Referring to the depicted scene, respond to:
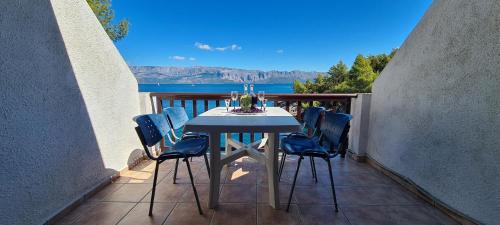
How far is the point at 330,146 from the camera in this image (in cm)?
187

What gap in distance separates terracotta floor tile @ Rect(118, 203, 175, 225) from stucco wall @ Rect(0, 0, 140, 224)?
0.55 m

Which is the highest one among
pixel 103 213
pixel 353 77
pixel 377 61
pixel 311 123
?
pixel 377 61

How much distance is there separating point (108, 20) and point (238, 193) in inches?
257

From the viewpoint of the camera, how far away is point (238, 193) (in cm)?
200

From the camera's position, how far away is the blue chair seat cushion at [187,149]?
1.63 meters

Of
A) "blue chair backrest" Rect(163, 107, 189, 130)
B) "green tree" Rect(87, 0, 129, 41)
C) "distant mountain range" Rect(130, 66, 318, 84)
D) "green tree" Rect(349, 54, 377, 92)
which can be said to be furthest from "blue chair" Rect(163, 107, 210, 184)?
"distant mountain range" Rect(130, 66, 318, 84)

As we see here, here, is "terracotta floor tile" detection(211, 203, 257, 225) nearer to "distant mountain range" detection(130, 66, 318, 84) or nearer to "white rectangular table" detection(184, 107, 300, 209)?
"white rectangular table" detection(184, 107, 300, 209)

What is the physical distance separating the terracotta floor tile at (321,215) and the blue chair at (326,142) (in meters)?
0.07

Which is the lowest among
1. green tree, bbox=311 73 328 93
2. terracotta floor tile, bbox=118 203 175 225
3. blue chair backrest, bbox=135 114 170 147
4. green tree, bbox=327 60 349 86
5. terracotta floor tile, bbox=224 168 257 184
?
terracotta floor tile, bbox=118 203 175 225

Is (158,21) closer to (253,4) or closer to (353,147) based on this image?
(253,4)

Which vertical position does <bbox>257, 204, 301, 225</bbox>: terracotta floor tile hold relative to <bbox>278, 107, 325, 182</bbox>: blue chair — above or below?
below

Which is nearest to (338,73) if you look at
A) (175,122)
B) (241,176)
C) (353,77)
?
(353,77)

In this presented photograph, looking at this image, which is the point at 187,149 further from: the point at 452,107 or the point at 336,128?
the point at 452,107

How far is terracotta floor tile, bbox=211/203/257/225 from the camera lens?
61.7 inches
